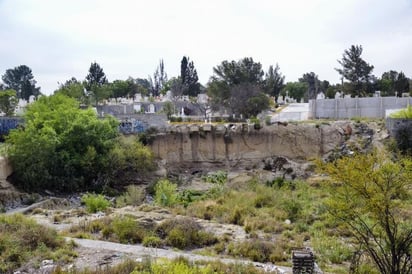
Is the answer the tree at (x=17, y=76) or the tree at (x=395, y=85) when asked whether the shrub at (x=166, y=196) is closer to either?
the tree at (x=395, y=85)

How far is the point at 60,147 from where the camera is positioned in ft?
77.5

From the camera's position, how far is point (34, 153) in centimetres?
2239

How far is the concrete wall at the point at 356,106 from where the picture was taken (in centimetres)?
3294

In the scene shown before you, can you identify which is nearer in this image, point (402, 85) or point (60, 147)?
point (60, 147)

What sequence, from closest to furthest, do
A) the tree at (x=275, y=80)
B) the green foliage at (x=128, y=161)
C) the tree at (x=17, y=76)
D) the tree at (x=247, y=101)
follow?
the green foliage at (x=128, y=161)
the tree at (x=247, y=101)
the tree at (x=275, y=80)
the tree at (x=17, y=76)

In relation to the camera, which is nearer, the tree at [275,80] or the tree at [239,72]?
the tree at [239,72]

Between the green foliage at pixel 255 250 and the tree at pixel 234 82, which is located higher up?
the tree at pixel 234 82

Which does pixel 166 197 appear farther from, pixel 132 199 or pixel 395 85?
pixel 395 85

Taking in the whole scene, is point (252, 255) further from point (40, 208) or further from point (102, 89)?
point (102, 89)

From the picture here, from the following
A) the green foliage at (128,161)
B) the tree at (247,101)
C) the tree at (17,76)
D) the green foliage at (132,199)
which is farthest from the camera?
the tree at (17,76)

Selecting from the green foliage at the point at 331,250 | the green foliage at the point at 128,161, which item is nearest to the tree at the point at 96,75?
the green foliage at the point at 128,161

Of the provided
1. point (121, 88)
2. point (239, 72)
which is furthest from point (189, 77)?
point (239, 72)

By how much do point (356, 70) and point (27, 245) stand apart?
145ft

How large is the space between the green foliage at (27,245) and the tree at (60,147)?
31.9 ft
